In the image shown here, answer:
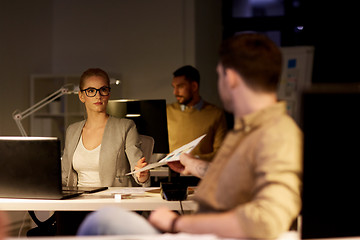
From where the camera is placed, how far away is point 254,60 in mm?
1681

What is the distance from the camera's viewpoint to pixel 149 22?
7.03 m

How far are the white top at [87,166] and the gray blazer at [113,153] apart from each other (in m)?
0.03

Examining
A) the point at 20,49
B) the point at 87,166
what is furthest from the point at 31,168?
the point at 20,49

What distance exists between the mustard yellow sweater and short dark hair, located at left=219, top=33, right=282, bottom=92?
3.10 meters

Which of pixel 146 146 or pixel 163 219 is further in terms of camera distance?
pixel 146 146

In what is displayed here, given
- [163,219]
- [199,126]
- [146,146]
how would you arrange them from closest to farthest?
[163,219], [146,146], [199,126]

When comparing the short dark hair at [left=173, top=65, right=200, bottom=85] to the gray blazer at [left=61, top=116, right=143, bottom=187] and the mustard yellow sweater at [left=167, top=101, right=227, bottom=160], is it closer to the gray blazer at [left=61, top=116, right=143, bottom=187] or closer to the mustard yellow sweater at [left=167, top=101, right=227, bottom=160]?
the mustard yellow sweater at [left=167, top=101, right=227, bottom=160]

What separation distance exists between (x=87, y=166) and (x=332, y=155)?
207 cm

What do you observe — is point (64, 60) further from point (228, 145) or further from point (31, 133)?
point (228, 145)

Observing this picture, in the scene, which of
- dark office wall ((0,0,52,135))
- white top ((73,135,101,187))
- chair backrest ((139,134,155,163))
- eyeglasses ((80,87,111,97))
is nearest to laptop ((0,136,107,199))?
white top ((73,135,101,187))

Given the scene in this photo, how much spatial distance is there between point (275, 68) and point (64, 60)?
5904mm

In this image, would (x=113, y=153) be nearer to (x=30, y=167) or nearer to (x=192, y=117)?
(x=30, y=167)

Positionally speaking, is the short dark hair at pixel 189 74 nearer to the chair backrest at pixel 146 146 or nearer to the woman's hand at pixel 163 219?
the chair backrest at pixel 146 146

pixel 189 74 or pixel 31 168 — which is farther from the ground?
pixel 189 74
